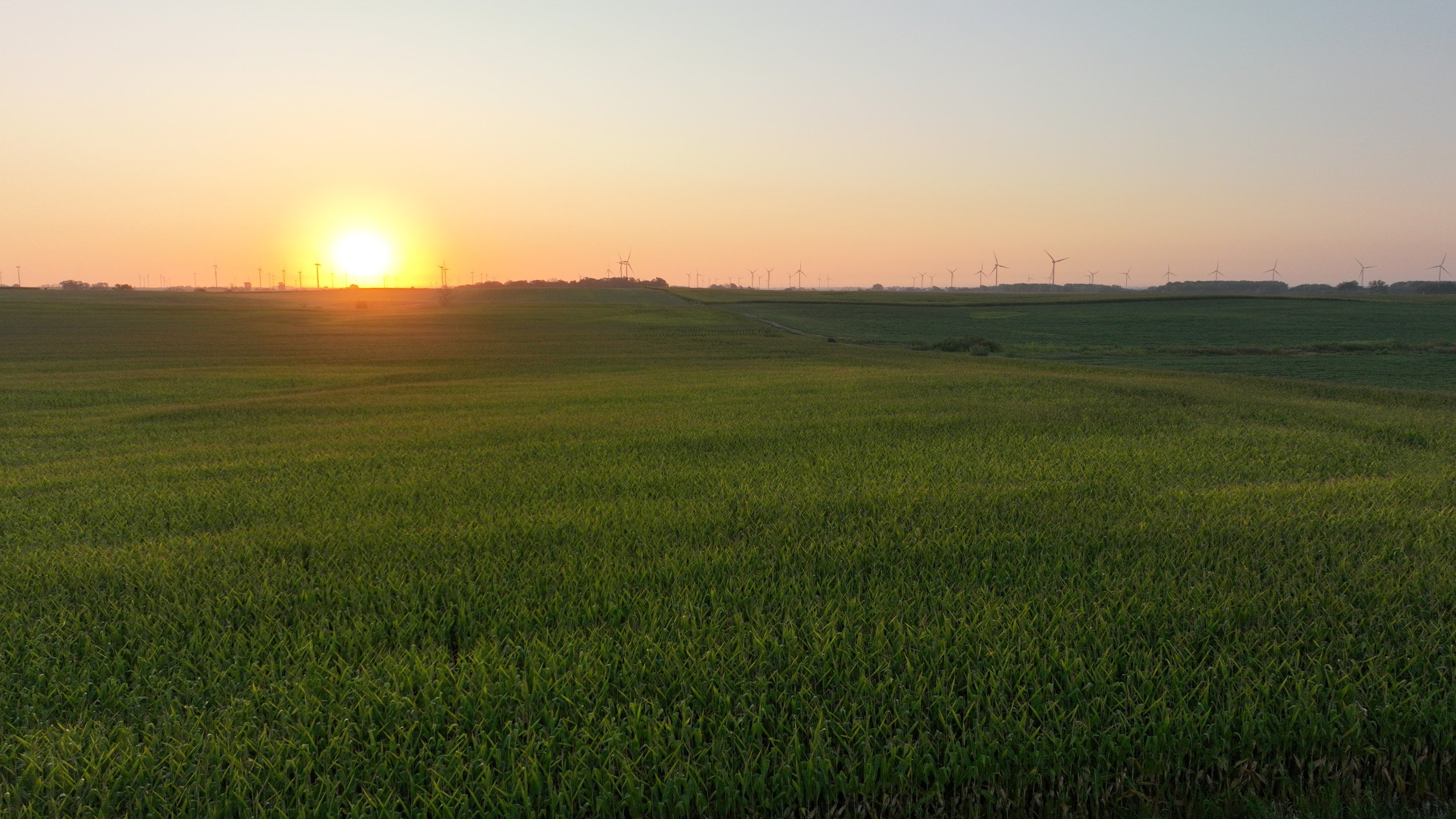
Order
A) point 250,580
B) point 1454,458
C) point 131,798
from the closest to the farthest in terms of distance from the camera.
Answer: point 131,798, point 250,580, point 1454,458

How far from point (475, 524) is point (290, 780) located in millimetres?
3033

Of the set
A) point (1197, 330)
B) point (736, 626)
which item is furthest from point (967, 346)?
point (736, 626)

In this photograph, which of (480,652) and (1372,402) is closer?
(480,652)

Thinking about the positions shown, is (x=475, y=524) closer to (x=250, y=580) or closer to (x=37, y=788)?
(x=250, y=580)

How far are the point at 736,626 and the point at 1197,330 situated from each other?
63.2 meters

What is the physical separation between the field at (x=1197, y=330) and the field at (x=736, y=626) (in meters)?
23.4

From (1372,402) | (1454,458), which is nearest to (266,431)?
(1454,458)

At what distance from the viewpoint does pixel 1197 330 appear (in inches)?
2181

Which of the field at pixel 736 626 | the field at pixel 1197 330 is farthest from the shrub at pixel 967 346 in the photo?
the field at pixel 736 626

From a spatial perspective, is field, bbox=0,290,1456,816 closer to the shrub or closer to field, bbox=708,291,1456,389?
field, bbox=708,291,1456,389

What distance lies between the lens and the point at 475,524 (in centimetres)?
562

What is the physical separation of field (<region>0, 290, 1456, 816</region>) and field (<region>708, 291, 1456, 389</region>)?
2338 centimetres

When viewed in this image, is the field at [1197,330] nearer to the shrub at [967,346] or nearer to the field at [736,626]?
the shrub at [967,346]

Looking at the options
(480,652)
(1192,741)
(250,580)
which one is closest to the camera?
(1192,741)
